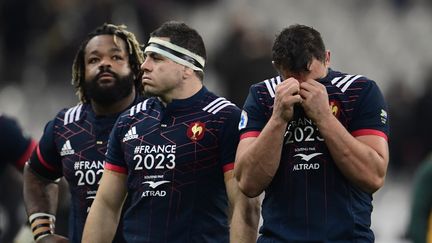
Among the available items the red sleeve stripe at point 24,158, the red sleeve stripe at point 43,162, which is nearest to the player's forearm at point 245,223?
Result: the red sleeve stripe at point 43,162

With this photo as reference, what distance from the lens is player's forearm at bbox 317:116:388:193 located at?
6.60 metres

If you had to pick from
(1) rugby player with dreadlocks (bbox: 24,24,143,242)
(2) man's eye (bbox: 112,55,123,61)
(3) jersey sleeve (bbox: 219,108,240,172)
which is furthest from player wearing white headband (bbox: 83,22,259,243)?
(2) man's eye (bbox: 112,55,123,61)

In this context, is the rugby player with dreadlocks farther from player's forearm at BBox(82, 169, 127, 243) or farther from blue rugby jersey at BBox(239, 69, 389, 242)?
blue rugby jersey at BBox(239, 69, 389, 242)

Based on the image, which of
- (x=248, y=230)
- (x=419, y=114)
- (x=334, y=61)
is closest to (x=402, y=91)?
(x=419, y=114)

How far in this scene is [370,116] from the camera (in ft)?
22.4

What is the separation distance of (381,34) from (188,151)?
1265cm

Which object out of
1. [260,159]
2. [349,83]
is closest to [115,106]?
[260,159]

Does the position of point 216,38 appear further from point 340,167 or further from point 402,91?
point 340,167

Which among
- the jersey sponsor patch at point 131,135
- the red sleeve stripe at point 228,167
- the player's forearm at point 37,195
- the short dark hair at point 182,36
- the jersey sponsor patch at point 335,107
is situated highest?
the short dark hair at point 182,36

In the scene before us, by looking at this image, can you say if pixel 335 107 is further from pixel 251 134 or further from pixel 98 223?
pixel 98 223

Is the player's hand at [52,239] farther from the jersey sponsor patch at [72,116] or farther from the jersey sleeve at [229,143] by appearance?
the jersey sleeve at [229,143]

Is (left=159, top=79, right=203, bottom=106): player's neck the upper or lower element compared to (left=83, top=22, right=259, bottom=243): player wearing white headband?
upper

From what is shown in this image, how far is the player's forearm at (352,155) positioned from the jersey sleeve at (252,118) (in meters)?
0.46

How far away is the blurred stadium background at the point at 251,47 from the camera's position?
16.0 meters
